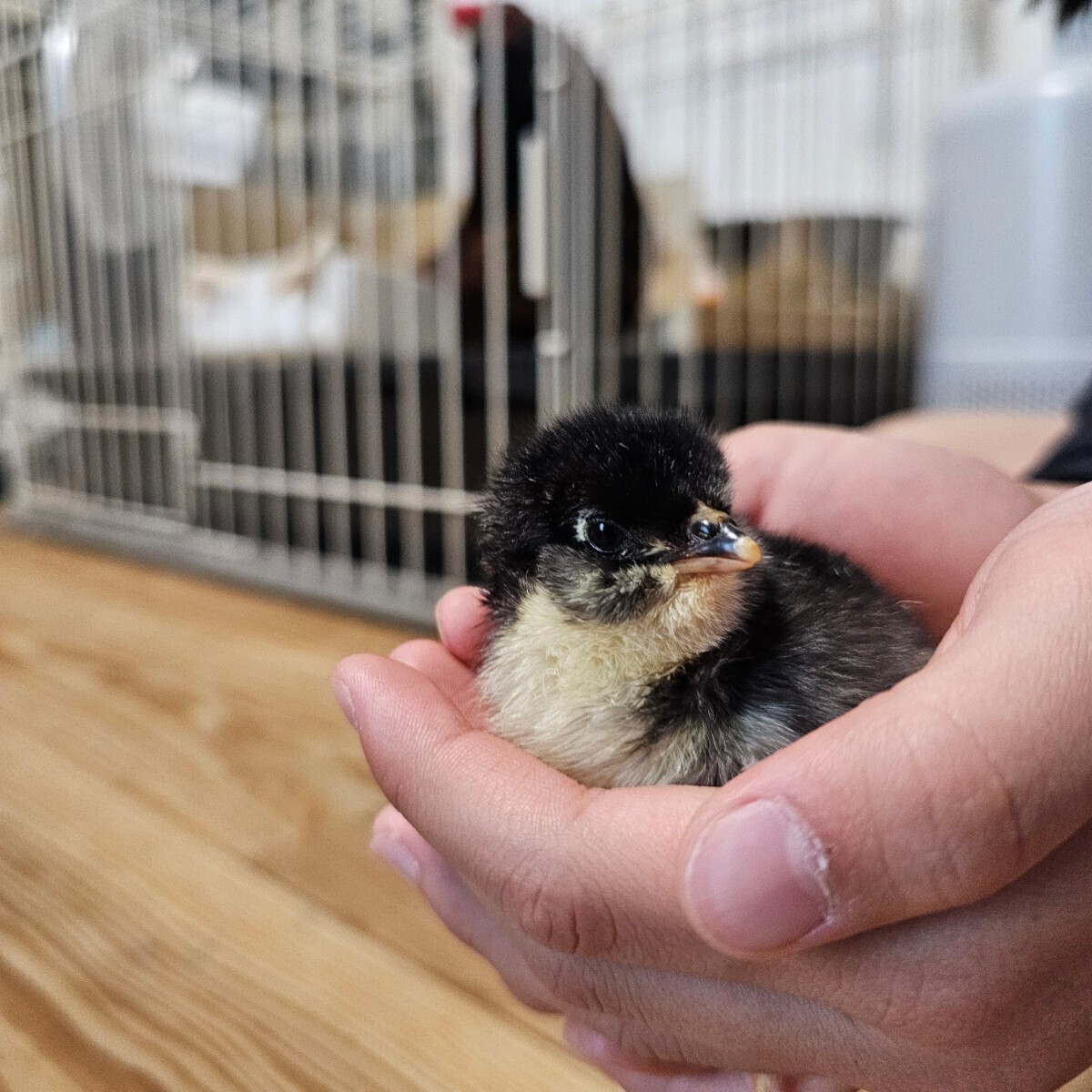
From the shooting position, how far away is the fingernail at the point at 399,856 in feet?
2.17

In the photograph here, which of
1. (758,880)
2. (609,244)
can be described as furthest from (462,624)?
(609,244)

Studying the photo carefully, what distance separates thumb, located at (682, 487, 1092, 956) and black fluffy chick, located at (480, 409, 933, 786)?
0.37 ft

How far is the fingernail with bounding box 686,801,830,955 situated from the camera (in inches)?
14.9

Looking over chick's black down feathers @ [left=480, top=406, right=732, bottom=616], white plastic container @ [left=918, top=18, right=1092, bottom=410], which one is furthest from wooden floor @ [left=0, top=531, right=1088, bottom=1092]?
white plastic container @ [left=918, top=18, right=1092, bottom=410]

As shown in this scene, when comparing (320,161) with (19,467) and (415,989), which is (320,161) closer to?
(19,467)

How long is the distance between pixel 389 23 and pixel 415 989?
81.0 inches

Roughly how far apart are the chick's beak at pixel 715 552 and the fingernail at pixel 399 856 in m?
0.28

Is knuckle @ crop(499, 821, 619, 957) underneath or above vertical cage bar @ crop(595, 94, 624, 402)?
underneath

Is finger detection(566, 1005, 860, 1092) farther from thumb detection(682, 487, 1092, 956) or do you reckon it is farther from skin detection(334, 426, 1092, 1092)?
thumb detection(682, 487, 1092, 956)

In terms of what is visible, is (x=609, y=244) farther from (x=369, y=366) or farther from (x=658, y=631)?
(x=658, y=631)

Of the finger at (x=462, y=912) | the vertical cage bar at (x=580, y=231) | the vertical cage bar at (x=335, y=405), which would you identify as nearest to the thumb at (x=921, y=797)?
the finger at (x=462, y=912)

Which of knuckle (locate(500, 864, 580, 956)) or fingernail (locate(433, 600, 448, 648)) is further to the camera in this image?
fingernail (locate(433, 600, 448, 648))

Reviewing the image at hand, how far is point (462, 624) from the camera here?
725 mm

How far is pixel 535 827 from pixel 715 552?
0.16m
